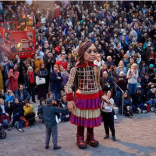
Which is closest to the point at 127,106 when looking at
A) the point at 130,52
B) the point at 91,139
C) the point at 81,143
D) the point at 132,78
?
the point at 132,78

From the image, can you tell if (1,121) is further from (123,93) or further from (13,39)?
(13,39)

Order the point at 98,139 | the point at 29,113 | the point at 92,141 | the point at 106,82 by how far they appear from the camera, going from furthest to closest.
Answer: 1. the point at 106,82
2. the point at 29,113
3. the point at 98,139
4. the point at 92,141

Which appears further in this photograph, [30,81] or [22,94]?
[30,81]

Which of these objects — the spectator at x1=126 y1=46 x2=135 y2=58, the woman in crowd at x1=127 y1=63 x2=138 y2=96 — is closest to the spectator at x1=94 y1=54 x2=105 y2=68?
the woman in crowd at x1=127 y1=63 x2=138 y2=96

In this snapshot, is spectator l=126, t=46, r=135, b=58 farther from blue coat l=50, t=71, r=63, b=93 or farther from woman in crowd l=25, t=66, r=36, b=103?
woman in crowd l=25, t=66, r=36, b=103

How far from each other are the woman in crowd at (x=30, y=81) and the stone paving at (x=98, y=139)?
191 cm

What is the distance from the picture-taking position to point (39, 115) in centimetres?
1020

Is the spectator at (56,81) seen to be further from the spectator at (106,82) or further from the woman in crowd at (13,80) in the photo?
the spectator at (106,82)

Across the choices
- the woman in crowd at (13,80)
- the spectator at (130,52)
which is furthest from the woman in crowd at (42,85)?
the spectator at (130,52)

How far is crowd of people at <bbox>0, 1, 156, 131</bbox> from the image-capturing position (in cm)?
1100

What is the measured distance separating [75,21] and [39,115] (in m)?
8.54

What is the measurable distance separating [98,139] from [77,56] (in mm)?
2228

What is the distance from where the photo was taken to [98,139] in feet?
28.6

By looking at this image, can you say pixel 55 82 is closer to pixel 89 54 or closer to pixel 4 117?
pixel 4 117
